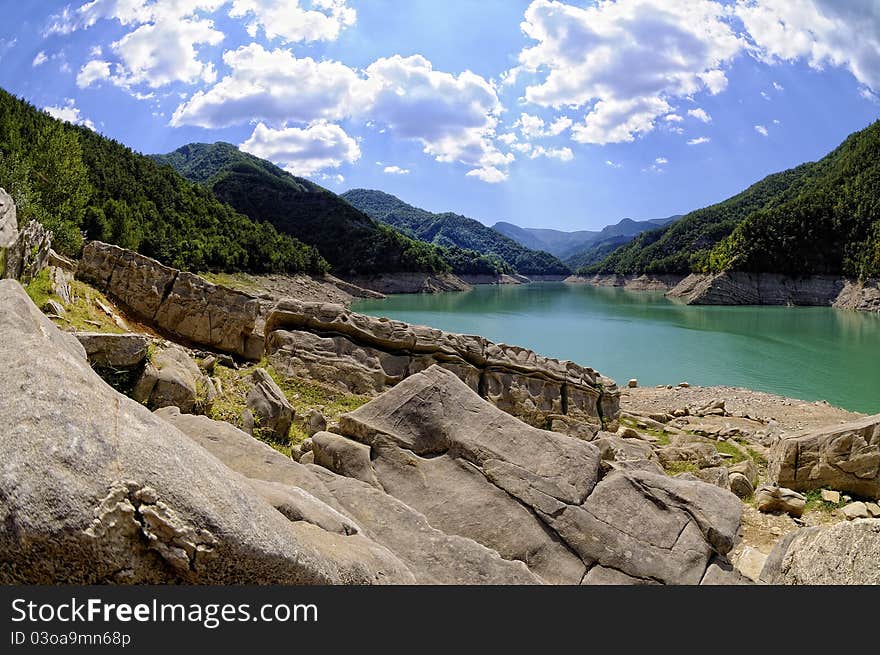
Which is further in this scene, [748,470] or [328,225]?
[328,225]

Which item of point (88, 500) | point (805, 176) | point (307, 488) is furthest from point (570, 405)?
point (805, 176)

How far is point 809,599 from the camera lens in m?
4.80

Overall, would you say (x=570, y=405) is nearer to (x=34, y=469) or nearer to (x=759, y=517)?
(x=759, y=517)

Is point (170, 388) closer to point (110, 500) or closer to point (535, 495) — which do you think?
point (535, 495)

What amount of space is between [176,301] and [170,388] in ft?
36.1

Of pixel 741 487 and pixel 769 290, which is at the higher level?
pixel 769 290

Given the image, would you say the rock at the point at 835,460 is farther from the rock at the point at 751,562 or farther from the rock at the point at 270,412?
the rock at the point at 270,412

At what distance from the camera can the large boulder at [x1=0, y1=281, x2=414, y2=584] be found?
330cm

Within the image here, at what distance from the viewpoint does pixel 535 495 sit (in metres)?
8.37

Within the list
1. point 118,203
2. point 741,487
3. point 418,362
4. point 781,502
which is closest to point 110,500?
point 781,502

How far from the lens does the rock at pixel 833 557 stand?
5773 mm

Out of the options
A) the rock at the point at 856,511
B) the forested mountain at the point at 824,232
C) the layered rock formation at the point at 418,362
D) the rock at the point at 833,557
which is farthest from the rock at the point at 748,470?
the forested mountain at the point at 824,232

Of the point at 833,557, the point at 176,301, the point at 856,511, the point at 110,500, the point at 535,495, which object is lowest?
the point at 856,511

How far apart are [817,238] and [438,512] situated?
137361 millimetres
